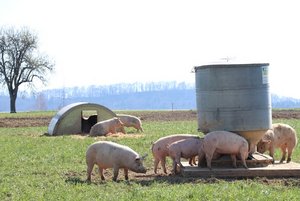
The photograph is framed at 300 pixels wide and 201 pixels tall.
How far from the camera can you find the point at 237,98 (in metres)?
13.2

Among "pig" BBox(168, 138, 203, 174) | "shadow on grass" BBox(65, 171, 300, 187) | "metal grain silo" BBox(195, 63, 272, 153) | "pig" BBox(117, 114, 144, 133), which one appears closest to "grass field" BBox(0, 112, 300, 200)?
"shadow on grass" BBox(65, 171, 300, 187)

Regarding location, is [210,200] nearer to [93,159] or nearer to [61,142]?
[93,159]

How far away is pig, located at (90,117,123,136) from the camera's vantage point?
2512 centimetres

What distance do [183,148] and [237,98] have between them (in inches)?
69.1

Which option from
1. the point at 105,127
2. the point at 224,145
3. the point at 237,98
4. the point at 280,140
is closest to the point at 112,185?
the point at 224,145

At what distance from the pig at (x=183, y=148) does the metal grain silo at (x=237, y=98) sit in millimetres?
744

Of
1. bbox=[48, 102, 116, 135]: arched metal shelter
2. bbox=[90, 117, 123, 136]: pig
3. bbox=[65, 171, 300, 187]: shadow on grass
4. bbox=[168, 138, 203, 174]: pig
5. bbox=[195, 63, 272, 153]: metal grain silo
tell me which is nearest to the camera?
bbox=[65, 171, 300, 187]: shadow on grass

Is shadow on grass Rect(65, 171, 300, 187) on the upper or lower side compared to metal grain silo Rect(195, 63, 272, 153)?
lower

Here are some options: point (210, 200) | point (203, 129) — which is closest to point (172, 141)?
point (203, 129)

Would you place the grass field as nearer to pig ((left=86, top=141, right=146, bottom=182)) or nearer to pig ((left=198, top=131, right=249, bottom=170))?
pig ((left=86, top=141, right=146, bottom=182))

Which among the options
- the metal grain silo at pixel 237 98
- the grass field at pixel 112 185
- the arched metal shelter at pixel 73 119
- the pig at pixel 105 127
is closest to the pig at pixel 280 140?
the grass field at pixel 112 185

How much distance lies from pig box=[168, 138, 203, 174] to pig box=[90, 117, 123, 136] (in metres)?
12.4

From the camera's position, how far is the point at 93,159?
494 inches

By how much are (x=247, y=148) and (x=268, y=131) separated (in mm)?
1792
